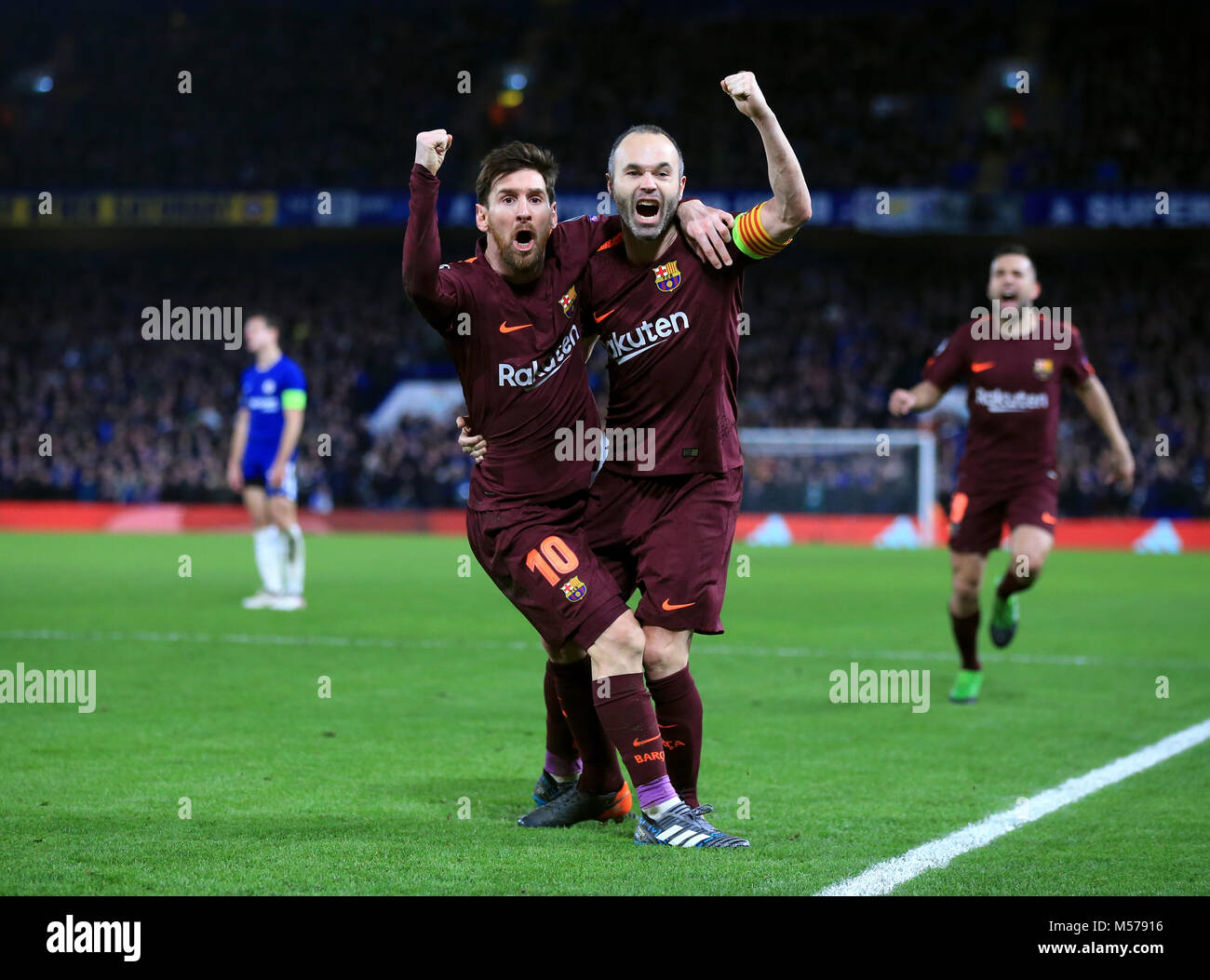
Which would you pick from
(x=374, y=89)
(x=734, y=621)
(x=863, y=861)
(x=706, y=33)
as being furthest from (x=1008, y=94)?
(x=863, y=861)

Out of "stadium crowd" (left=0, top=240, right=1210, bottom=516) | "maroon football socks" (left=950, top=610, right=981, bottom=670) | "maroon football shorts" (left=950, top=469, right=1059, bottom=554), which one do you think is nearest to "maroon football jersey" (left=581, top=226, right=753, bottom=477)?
"maroon football socks" (left=950, top=610, right=981, bottom=670)

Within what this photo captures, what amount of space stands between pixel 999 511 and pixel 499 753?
379 centimetres

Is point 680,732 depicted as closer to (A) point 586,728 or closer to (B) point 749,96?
(A) point 586,728

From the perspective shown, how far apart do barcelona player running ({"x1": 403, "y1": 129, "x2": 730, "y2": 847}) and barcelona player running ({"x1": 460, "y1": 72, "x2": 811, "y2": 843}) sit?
0.37ft

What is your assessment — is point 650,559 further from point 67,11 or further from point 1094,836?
point 67,11

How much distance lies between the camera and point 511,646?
1062cm

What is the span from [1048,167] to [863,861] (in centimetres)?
3176

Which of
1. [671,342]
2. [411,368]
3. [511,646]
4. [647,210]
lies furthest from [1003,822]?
[411,368]

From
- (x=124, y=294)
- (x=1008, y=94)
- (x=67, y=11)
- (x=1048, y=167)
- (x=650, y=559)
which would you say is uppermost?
(x=67, y=11)

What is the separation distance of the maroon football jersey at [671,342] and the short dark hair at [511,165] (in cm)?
38

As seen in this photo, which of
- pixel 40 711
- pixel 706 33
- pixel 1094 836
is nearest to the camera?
pixel 1094 836

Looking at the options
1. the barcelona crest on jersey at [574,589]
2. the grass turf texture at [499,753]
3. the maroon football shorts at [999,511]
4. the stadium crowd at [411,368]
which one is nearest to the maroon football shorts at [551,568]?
the barcelona crest on jersey at [574,589]

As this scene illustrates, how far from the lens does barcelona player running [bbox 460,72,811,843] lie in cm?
→ 499

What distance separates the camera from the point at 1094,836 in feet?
16.3
